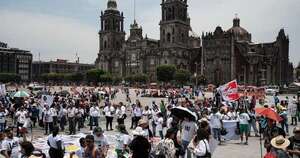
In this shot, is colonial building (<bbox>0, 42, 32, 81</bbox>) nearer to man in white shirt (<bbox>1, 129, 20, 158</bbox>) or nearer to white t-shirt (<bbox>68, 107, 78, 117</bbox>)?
white t-shirt (<bbox>68, 107, 78, 117</bbox>)

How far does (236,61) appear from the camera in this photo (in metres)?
93.8

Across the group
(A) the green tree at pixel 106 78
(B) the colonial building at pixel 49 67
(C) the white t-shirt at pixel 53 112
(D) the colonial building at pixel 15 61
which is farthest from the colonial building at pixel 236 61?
Result: (B) the colonial building at pixel 49 67

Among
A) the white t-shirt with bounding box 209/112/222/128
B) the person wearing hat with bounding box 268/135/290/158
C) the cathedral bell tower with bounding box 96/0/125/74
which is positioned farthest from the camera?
the cathedral bell tower with bounding box 96/0/125/74

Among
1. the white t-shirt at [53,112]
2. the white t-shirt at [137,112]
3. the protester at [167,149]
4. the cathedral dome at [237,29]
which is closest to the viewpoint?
the protester at [167,149]

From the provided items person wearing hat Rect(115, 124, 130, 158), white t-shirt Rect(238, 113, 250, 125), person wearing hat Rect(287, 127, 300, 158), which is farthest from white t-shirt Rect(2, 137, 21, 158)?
white t-shirt Rect(238, 113, 250, 125)

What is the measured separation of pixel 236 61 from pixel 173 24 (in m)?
18.3

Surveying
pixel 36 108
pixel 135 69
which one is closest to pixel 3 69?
pixel 135 69

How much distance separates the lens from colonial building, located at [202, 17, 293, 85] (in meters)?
92.6

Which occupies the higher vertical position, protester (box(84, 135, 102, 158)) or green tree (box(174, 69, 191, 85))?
green tree (box(174, 69, 191, 85))

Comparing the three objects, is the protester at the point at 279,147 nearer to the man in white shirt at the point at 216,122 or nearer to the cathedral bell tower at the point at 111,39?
the man in white shirt at the point at 216,122

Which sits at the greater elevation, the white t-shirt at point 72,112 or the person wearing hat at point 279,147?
the person wearing hat at point 279,147

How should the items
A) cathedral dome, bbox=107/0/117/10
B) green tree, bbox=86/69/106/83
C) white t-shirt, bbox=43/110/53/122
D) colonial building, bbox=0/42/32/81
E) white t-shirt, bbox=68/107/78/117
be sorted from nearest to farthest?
white t-shirt, bbox=43/110/53/122, white t-shirt, bbox=68/107/78/117, green tree, bbox=86/69/106/83, cathedral dome, bbox=107/0/117/10, colonial building, bbox=0/42/32/81

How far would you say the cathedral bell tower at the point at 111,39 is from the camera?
Answer: 117250 mm

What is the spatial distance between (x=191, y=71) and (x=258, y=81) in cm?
1738
